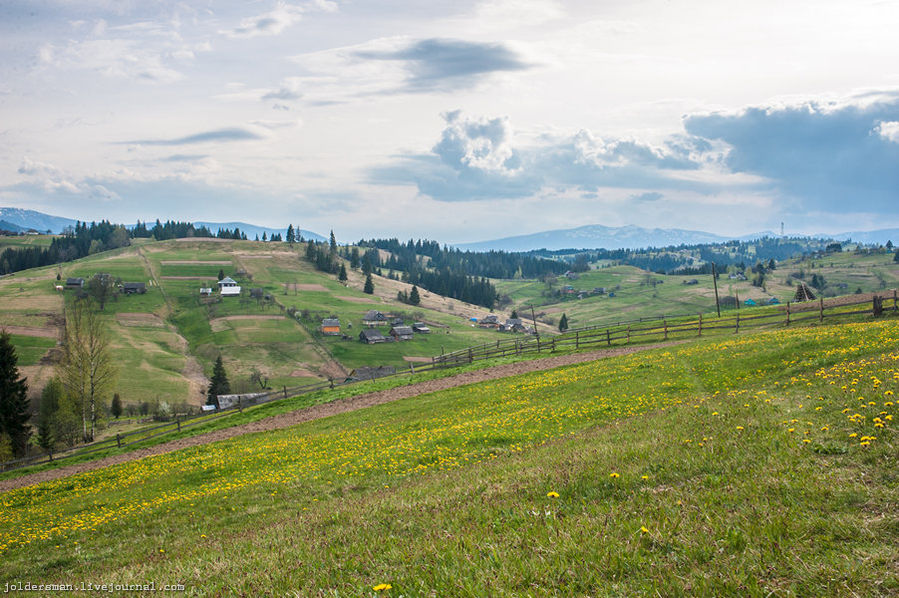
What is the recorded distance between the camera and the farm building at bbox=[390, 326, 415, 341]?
16012 cm

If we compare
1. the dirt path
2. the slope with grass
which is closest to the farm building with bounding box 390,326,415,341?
the slope with grass

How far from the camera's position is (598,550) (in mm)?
5953

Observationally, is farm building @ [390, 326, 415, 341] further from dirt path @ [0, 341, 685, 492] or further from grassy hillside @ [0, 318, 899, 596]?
grassy hillside @ [0, 318, 899, 596]

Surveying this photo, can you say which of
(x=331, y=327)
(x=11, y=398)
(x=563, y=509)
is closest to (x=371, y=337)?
(x=331, y=327)

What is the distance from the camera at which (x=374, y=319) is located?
168 metres

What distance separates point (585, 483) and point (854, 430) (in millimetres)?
4840

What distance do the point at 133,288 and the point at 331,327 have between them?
2943 inches

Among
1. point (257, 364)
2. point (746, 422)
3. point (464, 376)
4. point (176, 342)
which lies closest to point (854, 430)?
Result: point (746, 422)

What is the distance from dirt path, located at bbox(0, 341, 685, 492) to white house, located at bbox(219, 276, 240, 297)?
150m

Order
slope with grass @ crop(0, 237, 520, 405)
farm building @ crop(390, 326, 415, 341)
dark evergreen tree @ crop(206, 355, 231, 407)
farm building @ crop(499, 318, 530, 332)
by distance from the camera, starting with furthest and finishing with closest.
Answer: farm building @ crop(499, 318, 530, 332) → farm building @ crop(390, 326, 415, 341) → slope with grass @ crop(0, 237, 520, 405) → dark evergreen tree @ crop(206, 355, 231, 407)

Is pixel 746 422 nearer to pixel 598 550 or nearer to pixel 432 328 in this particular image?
pixel 598 550

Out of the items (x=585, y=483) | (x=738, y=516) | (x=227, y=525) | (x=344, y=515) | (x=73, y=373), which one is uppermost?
(x=738, y=516)

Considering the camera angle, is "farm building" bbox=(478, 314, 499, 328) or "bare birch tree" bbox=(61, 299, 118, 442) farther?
"farm building" bbox=(478, 314, 499, 328)

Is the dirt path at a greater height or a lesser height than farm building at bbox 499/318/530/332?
greater
